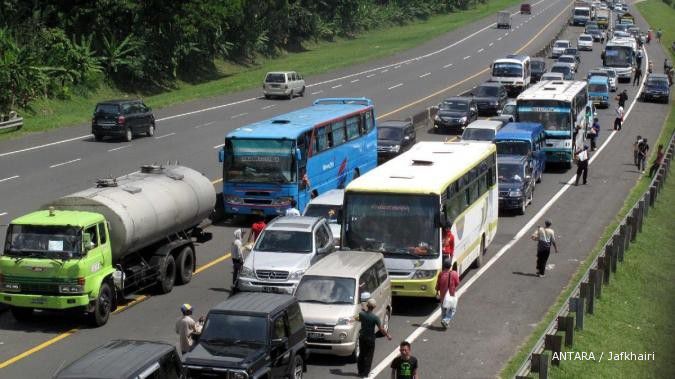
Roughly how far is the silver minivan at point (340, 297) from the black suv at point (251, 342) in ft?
4.79

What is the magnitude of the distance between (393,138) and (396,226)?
24.5 meters

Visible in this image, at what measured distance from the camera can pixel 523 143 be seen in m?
40.7

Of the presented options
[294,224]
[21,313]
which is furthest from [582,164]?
[21,313]

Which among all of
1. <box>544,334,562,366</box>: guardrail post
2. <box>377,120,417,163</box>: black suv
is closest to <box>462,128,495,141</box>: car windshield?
<box>377,120,417,163</box>: black suv

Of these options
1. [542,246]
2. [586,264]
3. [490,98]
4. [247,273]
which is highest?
[247,273]

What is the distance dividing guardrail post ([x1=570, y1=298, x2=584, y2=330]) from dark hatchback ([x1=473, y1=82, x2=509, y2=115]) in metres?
37.8

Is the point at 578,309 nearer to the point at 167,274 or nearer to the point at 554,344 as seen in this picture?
the point at 554,344

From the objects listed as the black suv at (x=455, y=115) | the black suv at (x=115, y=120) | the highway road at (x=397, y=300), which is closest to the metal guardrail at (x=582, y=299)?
the highway road at (x=397, y=300)

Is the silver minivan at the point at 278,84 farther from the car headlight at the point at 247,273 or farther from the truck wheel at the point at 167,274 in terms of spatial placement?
the car headlight at the point at 247,273

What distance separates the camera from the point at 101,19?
2862 inches

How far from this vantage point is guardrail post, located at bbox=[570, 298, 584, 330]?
23.7 meters

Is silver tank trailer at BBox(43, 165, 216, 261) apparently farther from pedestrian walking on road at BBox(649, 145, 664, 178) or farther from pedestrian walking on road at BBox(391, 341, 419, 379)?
pedestrian walking on road at BBox(649, 145, 664, 178)

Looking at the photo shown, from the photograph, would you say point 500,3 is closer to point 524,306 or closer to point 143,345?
point 524,306

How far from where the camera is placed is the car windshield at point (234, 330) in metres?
17.7
